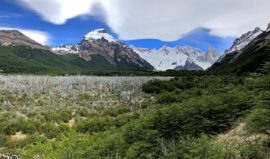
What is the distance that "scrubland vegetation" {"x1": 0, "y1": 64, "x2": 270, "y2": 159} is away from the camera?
26717mm

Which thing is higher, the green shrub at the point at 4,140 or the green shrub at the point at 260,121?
the green shrub at the point at 260,121

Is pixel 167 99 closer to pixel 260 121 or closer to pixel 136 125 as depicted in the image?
pixel 136 125

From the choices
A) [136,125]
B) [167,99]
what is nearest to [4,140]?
[136,125]

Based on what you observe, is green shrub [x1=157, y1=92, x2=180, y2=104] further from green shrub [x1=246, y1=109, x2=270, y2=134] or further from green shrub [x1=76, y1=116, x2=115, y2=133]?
green shrub [x1=246, y1=109, x2=270, y2=134]

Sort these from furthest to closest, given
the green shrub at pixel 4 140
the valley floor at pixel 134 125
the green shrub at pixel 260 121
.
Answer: the green shrub at pixel 4 140, the valley floor at pixel 134 125, the green shrub at pixel 260 121

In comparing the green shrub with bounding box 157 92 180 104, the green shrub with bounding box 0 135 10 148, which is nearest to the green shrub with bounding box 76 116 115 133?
the green shrub with bounding box 0 135 10 148

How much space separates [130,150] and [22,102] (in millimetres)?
39984

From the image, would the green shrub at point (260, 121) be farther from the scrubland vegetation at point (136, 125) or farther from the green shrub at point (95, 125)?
the green shrub at point (95, 125)

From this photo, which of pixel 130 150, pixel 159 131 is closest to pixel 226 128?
pixel 159 131

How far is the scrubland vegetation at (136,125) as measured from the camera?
2672cm

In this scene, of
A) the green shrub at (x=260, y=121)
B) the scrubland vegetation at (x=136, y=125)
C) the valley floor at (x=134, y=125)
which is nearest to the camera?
the green shrub at (x=260, y=121)

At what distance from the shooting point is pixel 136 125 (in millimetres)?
37906

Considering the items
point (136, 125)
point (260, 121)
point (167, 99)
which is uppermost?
point (260, 121)

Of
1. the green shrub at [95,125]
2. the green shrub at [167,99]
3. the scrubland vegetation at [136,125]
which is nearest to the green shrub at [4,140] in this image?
the scrubland vegetation at [136,125]
